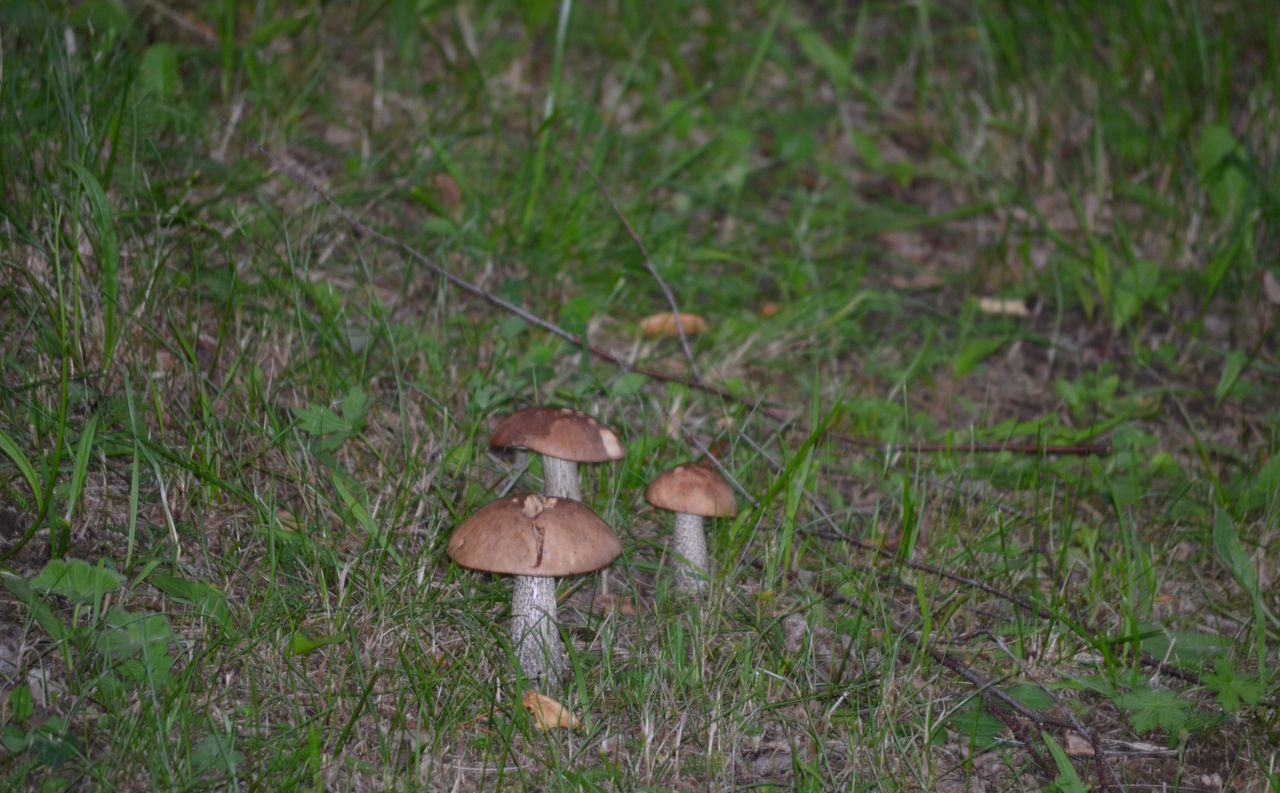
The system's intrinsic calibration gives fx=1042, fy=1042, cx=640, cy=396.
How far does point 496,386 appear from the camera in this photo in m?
3.49

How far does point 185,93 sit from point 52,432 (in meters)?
1.87

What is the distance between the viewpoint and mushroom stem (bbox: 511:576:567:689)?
2.62 meters

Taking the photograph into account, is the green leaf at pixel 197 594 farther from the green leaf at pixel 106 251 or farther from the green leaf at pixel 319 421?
the green leaf at pixel 106 251

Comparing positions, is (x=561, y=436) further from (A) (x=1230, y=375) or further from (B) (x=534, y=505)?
(A) (x=1230, y=375)

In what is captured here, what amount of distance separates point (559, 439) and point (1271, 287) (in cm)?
350

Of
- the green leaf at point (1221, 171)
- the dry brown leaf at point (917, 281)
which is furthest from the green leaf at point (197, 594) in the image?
the green leaf at point (1221, 171)

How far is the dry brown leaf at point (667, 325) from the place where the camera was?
13.5 ft

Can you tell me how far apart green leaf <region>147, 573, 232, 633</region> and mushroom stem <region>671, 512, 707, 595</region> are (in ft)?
3.90

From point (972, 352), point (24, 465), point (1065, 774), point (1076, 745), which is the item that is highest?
point (24, 465)

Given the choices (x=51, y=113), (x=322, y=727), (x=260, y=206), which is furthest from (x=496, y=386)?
(x=51, y=113)

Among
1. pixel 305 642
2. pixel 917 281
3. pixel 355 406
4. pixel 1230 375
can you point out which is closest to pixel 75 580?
pixel 305 642

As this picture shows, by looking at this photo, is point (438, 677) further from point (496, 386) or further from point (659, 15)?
point (659, 15)

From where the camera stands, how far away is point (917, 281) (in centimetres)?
489

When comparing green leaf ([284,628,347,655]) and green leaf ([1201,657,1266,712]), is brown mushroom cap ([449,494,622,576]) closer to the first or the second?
green leaf ([284,628,347,655])
